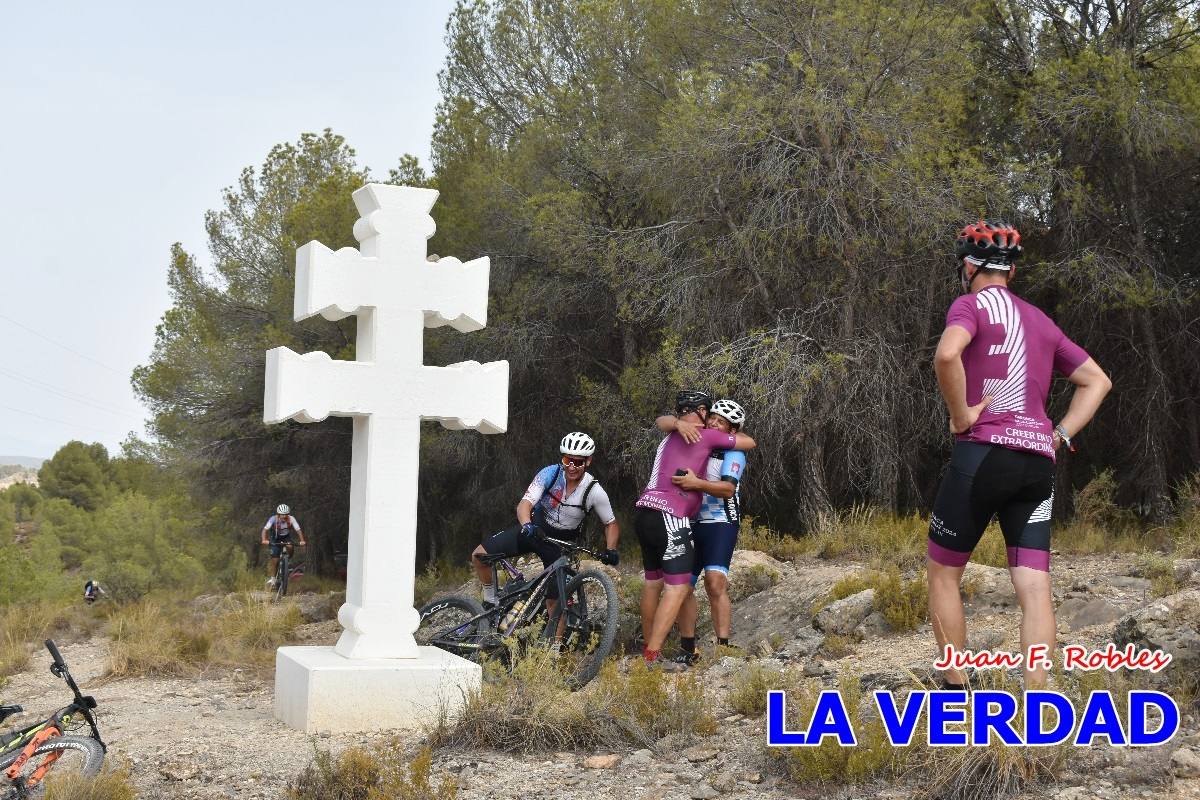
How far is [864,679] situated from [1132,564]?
407 centimetres

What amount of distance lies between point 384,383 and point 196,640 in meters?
4.79

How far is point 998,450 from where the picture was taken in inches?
196

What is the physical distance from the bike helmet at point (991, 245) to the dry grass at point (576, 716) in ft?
7.94

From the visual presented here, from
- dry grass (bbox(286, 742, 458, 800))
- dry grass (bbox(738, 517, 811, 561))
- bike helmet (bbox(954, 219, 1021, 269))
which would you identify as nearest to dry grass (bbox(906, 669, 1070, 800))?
bike helmet (bbox(954, 219, 1021, 269))

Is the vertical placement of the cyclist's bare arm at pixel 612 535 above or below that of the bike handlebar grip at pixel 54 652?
above

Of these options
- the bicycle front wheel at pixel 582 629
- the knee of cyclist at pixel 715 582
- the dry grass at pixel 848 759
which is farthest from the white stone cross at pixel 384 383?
the dry grass at pixel 848 759

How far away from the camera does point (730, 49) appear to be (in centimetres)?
→ 1569

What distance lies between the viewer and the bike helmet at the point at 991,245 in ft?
17.2

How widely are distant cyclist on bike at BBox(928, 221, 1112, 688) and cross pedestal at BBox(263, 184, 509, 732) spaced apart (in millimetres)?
2959

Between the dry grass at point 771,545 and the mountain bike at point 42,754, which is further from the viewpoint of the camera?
the dry grass at point 771,545

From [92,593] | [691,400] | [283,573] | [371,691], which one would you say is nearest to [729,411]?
[691,400]

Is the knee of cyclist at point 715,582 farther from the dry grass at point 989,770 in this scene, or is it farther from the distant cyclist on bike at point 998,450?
the dry grass at point 989,770

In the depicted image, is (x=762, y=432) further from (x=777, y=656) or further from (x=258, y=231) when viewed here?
(x=258, y=231)

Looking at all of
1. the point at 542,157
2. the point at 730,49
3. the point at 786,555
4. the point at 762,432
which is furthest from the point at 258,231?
the point at 786,555
